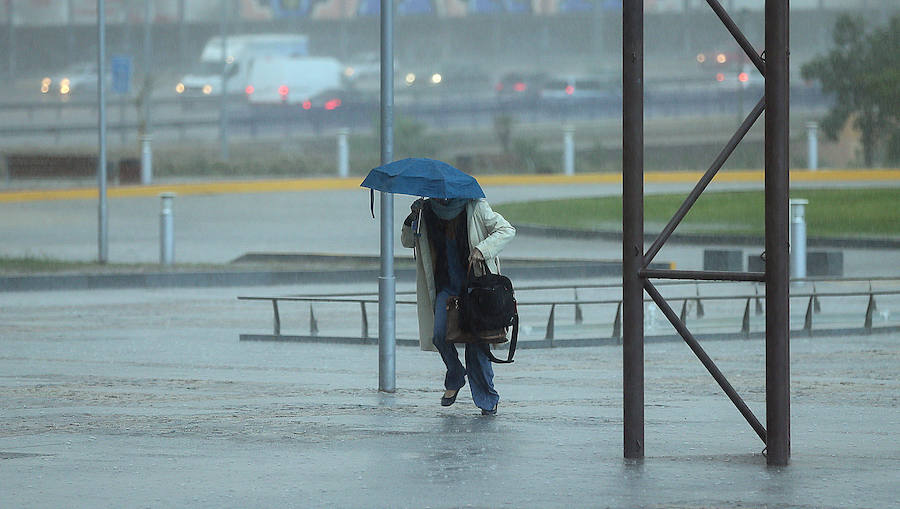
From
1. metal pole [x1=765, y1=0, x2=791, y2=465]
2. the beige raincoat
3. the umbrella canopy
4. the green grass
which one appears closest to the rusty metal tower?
metal pole [x1=765, y1=0, x2=791, y2=465]

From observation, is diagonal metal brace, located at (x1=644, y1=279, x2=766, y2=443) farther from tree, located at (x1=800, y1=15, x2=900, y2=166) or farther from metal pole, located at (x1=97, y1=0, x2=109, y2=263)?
tree, located at (x1=800, y1=15, x2=900, y2=166)

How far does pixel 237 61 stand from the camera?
203ft

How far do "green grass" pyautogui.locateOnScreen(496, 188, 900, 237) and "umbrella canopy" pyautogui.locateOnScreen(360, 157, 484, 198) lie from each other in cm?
2096

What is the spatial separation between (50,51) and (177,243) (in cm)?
3657

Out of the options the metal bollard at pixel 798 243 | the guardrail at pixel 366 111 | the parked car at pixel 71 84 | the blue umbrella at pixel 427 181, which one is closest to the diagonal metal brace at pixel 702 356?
the blue umbrella at pixel 427 181

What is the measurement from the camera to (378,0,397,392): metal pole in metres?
13.0

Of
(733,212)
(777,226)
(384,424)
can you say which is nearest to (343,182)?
(733,212)

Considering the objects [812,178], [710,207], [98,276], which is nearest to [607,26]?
[812,178]

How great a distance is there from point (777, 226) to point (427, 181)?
2.75 meters

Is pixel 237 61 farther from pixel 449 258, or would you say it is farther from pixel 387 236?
pixel 449 258

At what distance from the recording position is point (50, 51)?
65.5m

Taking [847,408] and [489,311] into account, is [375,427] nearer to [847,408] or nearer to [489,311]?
[489,311]

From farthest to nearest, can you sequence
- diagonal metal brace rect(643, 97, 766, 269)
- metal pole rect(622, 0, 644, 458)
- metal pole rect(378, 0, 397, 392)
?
metal pole rect(378, 0, 397, 392)
metal pole rect(622, 0, 644, 458)
diagonal metal brace rect(643, 97, 766, 269)

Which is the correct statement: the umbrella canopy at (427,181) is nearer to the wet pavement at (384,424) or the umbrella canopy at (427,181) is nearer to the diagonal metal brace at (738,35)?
the wet pavement at (384,424)
